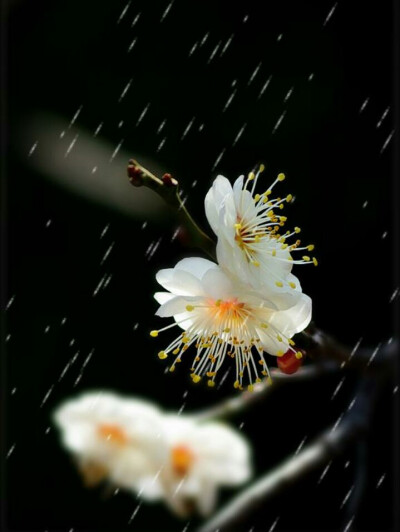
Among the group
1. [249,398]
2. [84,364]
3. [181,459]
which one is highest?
[249,398]

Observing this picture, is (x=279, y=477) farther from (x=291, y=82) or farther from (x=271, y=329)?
(x=291, y=82)

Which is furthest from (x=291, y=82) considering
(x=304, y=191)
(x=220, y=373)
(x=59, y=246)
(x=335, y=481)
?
(x=335, y=481)

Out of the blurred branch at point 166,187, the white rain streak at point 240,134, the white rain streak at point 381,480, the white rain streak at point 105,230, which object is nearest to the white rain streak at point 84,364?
the white rain streak at point 105,230

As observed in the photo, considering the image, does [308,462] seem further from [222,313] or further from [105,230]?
[105,230]

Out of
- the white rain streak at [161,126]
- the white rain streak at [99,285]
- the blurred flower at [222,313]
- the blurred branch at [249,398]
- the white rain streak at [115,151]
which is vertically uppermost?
the white rain streak at [161,126]

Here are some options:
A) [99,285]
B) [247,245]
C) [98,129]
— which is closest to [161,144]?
[98,129]

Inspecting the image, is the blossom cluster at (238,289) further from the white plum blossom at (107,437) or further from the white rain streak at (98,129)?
the white rain streak at (98,129)

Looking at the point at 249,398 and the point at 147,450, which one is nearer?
the point at 249,398

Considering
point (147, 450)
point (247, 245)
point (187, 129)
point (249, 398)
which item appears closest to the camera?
point (247, 245)
